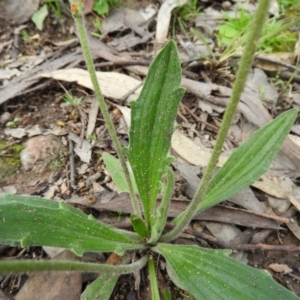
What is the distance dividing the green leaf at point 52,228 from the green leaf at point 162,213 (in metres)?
0.15

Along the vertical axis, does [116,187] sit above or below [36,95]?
below

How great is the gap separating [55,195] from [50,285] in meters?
0.57

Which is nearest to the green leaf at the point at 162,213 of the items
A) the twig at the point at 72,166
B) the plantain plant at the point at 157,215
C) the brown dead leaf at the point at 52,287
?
the plantain plant at the point at 157,215

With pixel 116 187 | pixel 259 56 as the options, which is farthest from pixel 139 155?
pixel 259 56

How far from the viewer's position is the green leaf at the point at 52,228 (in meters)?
1.62

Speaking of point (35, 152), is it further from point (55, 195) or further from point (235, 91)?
point (235, 91)

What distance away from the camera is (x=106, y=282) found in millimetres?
1915

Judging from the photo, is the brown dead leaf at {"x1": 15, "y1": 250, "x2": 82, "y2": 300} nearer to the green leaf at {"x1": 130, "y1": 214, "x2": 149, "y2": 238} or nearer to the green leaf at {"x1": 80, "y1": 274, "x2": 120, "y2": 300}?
the green leaf at {"x1": 80, "y1": 274, "x2": 120, "y2": 300}

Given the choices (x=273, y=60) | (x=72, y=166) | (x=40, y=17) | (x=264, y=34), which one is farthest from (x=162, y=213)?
(x=40, y=17)

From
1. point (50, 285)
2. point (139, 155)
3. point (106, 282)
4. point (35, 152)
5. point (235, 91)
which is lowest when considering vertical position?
point (50, 285)

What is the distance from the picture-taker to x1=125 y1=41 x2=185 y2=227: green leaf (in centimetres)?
185

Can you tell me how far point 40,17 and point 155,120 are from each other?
2.01m

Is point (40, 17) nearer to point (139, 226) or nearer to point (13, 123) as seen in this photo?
point (13, 123)

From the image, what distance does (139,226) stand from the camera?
1.99 metres
